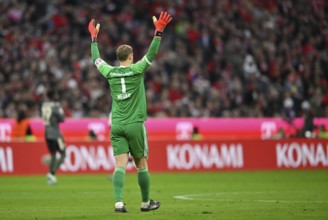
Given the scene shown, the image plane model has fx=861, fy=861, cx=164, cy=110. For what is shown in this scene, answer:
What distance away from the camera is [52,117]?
23.0 m

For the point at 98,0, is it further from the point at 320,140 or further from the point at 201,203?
the point at 201,203

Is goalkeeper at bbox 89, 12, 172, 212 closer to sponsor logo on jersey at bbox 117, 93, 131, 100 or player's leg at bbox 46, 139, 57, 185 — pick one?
sponsor logo on jersey at bbox 117, 93, 131, 100

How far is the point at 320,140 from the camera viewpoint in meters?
27.3

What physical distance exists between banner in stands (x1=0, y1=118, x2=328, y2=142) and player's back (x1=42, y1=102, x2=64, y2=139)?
8.18 metres

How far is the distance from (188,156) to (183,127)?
4.98m

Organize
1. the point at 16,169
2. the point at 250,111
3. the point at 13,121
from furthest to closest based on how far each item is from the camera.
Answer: the point at 250,111
the point at 13,121
the point at 16,169

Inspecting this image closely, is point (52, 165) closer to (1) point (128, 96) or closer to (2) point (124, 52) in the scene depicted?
(1) point (128, 96)

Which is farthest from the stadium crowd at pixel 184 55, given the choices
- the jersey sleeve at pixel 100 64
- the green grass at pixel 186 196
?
the jersey sleeve at pixel 100 64

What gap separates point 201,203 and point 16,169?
13.1 metres

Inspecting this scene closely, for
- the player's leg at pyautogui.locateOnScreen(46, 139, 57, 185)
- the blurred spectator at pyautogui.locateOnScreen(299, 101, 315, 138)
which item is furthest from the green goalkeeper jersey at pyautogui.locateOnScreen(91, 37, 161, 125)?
the blurred spectator at pyautogui.locateOnScreen(299, 101, 315, 138)

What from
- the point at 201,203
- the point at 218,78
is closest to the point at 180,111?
the point at 218,78

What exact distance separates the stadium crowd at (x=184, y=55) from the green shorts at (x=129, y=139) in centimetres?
1946

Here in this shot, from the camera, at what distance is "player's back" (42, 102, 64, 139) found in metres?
22.9

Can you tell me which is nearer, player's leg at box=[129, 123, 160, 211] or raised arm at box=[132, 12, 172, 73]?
raised arm at box=[132, 12, 172, 73]
